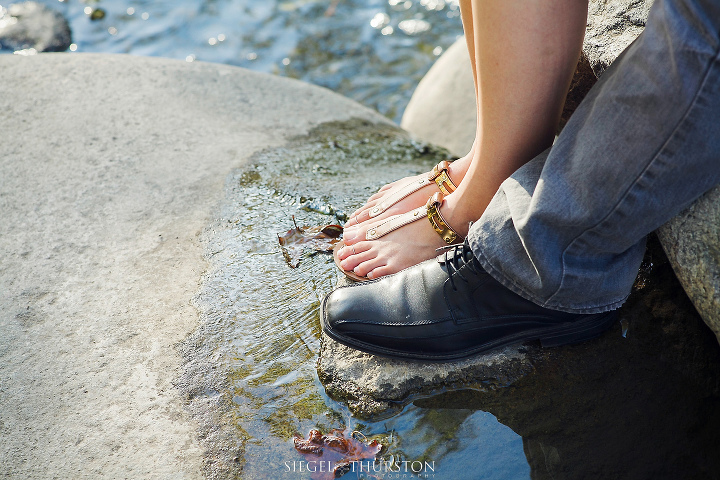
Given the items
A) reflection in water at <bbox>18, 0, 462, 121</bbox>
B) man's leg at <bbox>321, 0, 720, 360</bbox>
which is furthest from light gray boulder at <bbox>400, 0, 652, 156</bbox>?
man's leg at <bbox>321, 0, 720, 360</bbox>

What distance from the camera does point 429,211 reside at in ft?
6.77

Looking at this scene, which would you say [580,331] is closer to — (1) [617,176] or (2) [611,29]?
(1) [617,176]

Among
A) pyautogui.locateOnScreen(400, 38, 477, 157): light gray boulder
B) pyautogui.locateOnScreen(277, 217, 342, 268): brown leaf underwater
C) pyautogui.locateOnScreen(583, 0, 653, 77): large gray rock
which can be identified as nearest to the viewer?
pyautogui.locateOnScreen(583, 0, 653, 77): large gray rock

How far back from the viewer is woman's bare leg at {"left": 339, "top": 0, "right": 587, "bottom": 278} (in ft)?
Result: 5.01

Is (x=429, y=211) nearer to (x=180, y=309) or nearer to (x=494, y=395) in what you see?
(x=494, y=395)

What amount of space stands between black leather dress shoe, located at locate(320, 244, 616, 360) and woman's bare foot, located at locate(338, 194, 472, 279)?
0.21m

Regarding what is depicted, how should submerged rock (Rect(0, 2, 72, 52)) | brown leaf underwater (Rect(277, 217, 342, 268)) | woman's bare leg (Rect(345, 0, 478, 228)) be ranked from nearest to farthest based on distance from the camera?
1. woman's bare leg (Rect(345, 0, 478, 228))
2. brown leaf underwater (Rect(277, 217, 342, 268))
3. submerged rock (Rect(0, 2, 72, 52))

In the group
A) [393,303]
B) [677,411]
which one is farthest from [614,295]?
[393,303]

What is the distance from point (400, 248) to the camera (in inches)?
83.1

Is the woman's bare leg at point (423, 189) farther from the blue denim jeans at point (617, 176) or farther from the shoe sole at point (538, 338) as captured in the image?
the shoe sole at point (538, 338)

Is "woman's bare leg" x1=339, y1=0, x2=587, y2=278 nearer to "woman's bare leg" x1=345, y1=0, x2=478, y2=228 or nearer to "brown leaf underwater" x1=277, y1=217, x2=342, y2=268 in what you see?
A: "woman's bare leg" x1=345, y1=0, x2=478, y2=228

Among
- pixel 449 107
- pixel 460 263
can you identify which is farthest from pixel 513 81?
pixel 449 107

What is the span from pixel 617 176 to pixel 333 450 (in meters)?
1.05

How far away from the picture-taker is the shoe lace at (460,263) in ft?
5.74
